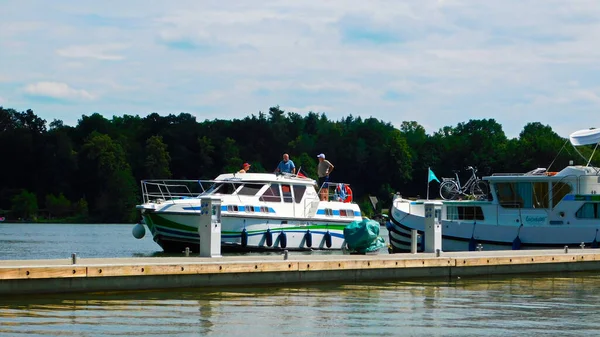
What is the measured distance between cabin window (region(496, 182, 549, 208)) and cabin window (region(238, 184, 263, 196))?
894 centimetres

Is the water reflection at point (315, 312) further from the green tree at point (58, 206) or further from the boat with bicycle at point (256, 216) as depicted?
the green tree at point (58, 206)

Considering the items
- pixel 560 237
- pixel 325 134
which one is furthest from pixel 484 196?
pixel 325 134

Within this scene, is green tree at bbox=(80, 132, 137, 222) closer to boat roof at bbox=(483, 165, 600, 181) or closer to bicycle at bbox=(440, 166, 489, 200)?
bicycle at bbox=(440, 166, 489, 200)

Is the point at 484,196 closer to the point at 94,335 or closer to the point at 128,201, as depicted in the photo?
the point at 94,335

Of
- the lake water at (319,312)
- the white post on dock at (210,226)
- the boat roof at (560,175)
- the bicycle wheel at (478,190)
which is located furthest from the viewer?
the bicycle wheel at (478,190)

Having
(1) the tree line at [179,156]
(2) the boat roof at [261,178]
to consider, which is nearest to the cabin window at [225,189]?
(2) the boat roof at [261,178]

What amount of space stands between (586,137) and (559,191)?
10.2ft

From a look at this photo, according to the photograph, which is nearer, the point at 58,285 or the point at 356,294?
the point at 58,285

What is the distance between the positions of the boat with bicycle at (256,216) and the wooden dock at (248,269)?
11.2m

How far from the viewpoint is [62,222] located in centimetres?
12481

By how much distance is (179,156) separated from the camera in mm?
135000

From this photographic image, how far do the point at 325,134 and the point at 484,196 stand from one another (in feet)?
365

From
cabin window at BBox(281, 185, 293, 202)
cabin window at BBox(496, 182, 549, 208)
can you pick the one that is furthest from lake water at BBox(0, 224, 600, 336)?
cabin window at BBox(281, 185, 293, 202)

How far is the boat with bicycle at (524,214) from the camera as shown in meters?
39.4
